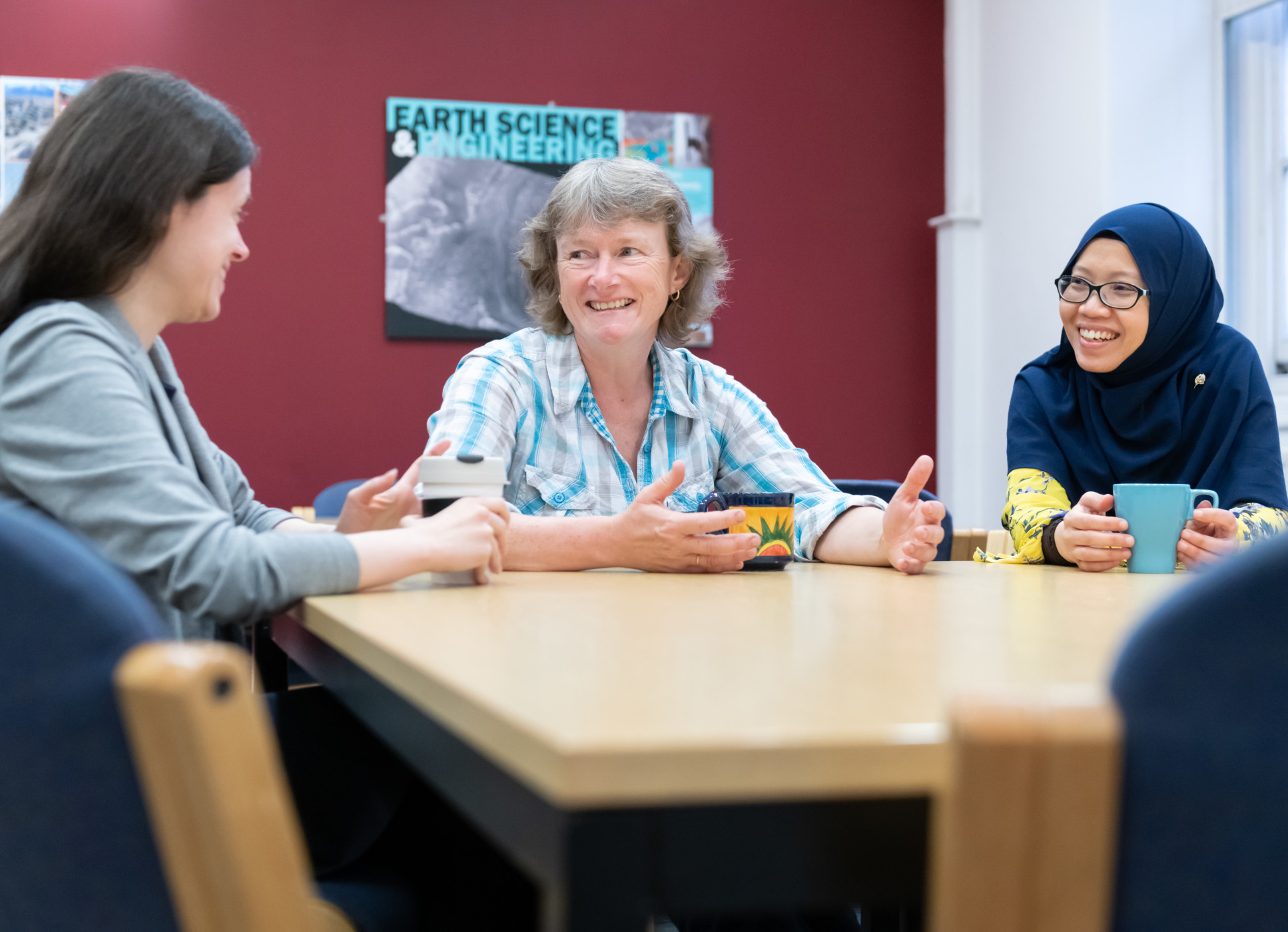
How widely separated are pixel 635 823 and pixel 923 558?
0.99m

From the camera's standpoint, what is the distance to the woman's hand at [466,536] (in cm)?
115

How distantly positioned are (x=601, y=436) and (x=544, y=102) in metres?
2.42

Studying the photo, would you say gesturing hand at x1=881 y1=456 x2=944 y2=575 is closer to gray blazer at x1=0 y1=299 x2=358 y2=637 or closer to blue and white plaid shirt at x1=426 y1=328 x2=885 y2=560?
blue and white plaid shirt at x1=426 y1=328 x2=885 y2=560

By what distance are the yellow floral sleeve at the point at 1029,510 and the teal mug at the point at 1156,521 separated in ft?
0.51

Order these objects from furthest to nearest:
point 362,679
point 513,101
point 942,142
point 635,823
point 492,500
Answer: point 942,142 < point 513,101 < point 492,500 < point 362,679 < point 635,823

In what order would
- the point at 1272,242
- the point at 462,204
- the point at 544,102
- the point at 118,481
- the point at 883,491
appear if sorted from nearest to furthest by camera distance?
the point at 118,481 < the point at 883,491 < the point at 1272,242 < the point at 462,204 < the point at 544,102

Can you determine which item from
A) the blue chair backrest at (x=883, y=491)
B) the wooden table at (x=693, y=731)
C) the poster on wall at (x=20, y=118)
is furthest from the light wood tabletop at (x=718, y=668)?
the poster on wall at (x=20, y=118)

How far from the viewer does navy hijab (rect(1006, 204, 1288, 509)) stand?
Result: 1854mm

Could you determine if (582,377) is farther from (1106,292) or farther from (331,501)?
(331,501)

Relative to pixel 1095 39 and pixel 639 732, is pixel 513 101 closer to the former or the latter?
pixel 1095 39

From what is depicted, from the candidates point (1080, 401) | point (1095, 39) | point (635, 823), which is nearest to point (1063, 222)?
point (1095, 39)

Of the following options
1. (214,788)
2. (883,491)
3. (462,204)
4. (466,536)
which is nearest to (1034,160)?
(462,204)

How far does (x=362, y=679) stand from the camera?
0.84 m

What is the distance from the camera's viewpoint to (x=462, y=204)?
376cm
